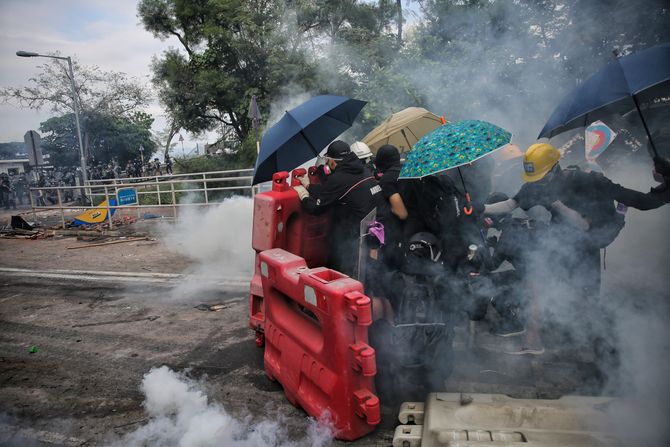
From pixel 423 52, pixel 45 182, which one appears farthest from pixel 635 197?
pixel 45 182

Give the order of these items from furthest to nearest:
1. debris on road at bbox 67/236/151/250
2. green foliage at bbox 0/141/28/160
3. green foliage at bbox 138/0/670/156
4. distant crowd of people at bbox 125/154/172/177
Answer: green foliage at bbox 0/141/28/160 → distant crowd of people at bbox 125/154/172/177 → debris on road at bbox 67/236/151/250 → green foliage at bbox 138/0/670/156

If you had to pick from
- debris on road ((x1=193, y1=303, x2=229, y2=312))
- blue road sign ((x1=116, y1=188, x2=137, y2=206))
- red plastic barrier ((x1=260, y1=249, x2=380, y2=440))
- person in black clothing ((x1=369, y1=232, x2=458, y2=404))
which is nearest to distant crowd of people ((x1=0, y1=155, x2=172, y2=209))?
blue road sign ((x1=116, y1=188, x2=137, y2=206))

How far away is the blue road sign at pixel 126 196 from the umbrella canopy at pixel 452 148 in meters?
9.48

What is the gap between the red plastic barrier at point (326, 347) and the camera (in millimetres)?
2449

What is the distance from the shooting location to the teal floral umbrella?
2850mm

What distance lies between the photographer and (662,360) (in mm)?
2908

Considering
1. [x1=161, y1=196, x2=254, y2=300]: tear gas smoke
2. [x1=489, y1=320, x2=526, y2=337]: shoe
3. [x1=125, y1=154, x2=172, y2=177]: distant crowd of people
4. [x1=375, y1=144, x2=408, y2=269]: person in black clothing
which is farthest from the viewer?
[x1=125, y1=154, x2=172, y2=177]: distant crowd of people

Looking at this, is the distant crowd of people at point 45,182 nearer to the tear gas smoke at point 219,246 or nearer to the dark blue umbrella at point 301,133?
the tear gas smoke at point 219,246

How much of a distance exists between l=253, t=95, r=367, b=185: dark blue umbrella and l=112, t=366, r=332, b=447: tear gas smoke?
2048 millimetres

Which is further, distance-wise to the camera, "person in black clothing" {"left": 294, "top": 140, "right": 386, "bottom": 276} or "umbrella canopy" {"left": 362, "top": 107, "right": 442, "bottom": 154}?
"umbrella canopy" {"left": 362, "top": 107, "right": 442, "bottom": 154}

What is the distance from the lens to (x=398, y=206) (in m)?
3.10

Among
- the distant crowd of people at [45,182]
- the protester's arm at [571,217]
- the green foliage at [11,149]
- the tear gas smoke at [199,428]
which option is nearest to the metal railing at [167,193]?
the distant crowd of people at [45,182]

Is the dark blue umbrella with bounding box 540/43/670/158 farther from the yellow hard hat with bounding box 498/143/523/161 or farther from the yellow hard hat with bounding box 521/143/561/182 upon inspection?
the yellow hard hat with bounding box 498/143/523/161

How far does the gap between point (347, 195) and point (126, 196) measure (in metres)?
9.15
